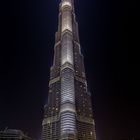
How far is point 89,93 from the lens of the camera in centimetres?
17775

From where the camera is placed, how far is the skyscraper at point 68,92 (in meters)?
141

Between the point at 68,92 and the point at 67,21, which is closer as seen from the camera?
the point at 68,92

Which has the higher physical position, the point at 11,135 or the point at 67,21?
the point at 67,21

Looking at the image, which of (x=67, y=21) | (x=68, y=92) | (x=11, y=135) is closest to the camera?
(x=68, y=92)

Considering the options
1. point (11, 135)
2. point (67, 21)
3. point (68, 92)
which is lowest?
point (11, 135)

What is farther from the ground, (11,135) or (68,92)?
(68,92)

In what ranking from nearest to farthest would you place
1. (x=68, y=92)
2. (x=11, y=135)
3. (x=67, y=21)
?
(x=68, y=92) → (x=11, y=135) → (x=67, y=21)

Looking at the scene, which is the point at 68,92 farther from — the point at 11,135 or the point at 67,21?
the point at 67,21

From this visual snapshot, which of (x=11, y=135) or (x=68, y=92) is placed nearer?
(x=68, y=92)

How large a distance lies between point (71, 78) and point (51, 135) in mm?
44703

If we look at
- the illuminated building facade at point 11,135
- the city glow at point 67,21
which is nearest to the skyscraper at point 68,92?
the city glow at point 67,21

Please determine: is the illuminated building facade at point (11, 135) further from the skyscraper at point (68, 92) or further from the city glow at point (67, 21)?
the city glow at point (67, 21)

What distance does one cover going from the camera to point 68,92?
150000mm

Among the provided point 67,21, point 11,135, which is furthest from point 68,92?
point 67,21
